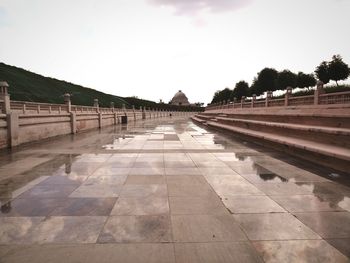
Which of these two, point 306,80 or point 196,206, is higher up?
point 306,80

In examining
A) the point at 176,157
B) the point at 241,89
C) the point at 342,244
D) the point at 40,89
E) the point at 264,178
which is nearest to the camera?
the point at 342,244

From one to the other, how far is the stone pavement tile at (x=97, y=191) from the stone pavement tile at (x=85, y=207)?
255mm

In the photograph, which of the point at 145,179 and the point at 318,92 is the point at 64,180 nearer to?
the point at 145,179

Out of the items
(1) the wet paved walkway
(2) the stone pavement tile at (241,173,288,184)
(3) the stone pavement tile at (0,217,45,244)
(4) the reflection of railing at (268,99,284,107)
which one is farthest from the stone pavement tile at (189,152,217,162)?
(4) the reflection of railing at (268,99,284,107)

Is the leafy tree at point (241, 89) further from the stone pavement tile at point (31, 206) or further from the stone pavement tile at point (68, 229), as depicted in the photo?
the stone pavement tile at point (68, 229)

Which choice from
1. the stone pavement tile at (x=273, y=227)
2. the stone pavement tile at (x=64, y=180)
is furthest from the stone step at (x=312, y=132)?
the stone pavement tile at (x=64, y=180)

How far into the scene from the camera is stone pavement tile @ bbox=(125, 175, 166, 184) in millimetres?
6799

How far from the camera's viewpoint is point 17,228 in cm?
418

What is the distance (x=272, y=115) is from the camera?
1691cm

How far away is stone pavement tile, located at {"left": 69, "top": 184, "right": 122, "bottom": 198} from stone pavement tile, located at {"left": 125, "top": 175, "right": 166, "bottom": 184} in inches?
21.4

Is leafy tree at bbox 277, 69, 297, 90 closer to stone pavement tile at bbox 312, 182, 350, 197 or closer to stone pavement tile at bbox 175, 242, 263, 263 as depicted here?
stone pavement tile at bbox 312, 182, 350, 197

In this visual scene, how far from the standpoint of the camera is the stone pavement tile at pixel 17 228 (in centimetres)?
383

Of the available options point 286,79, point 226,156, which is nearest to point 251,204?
point 226,156

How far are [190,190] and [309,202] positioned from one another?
225 cm
